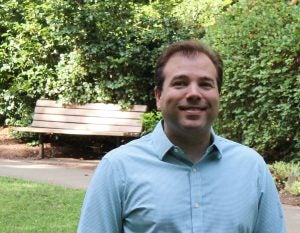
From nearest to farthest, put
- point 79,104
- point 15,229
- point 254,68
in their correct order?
point 15,229 → point 254,68 → point 79,104

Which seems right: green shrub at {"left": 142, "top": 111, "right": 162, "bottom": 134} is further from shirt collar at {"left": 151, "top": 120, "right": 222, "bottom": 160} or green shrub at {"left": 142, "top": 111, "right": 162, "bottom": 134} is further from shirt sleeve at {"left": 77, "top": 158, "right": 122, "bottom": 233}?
shirt sleeve at {"left": 77, "top": 158, "right": 122, "bottom": 233}

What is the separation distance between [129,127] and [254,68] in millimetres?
3408

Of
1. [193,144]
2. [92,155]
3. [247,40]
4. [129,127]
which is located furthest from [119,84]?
[193,144]

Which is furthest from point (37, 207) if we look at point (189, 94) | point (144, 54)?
point (144, 54)

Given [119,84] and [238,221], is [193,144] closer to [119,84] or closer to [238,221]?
[238,221]

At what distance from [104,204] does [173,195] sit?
0.24 meters

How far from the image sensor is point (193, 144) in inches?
83.8

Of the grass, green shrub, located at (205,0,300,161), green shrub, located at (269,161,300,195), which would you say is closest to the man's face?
the grass

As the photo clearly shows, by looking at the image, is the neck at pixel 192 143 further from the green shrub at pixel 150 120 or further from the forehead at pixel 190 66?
the green shrub at pixel 150 120

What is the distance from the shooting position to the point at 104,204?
2012 millimetres

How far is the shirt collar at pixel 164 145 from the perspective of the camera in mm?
2104

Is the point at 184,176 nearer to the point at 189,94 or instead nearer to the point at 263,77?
the point at 189,94

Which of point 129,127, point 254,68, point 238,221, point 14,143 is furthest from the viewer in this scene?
point 14,143

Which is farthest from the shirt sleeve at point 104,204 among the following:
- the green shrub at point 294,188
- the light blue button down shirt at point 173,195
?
the green shrub at point 294,188
